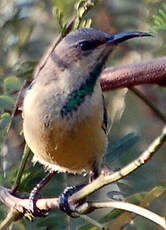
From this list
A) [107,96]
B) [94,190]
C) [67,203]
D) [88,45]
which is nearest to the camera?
[94,190]

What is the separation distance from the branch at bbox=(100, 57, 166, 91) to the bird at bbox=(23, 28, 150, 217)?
0.36ft

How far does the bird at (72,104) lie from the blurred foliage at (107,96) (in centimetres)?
6

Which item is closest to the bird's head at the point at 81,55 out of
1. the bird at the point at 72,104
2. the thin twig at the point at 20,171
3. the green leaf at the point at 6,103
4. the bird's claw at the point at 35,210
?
the bird at the point at 72,104

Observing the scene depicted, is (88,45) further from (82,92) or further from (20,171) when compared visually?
(20,171)

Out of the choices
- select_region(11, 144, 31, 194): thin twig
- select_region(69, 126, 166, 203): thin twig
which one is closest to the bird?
select_region(11, 144, 31, 194): thin twig

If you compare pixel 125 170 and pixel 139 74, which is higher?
pixel 125 170

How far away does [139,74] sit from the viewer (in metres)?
2.33

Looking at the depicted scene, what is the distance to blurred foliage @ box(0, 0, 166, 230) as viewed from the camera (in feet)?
7.11

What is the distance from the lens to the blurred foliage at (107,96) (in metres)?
2.17

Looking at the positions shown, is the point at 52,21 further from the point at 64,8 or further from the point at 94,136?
the point at 94,136

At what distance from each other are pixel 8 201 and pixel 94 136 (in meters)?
0.33

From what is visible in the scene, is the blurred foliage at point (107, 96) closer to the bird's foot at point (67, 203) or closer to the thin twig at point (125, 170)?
the bird's foot at point (67, 203)

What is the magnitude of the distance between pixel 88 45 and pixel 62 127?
259 millimetres

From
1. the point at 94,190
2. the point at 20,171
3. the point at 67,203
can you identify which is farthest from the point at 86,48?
the point at 94,190
